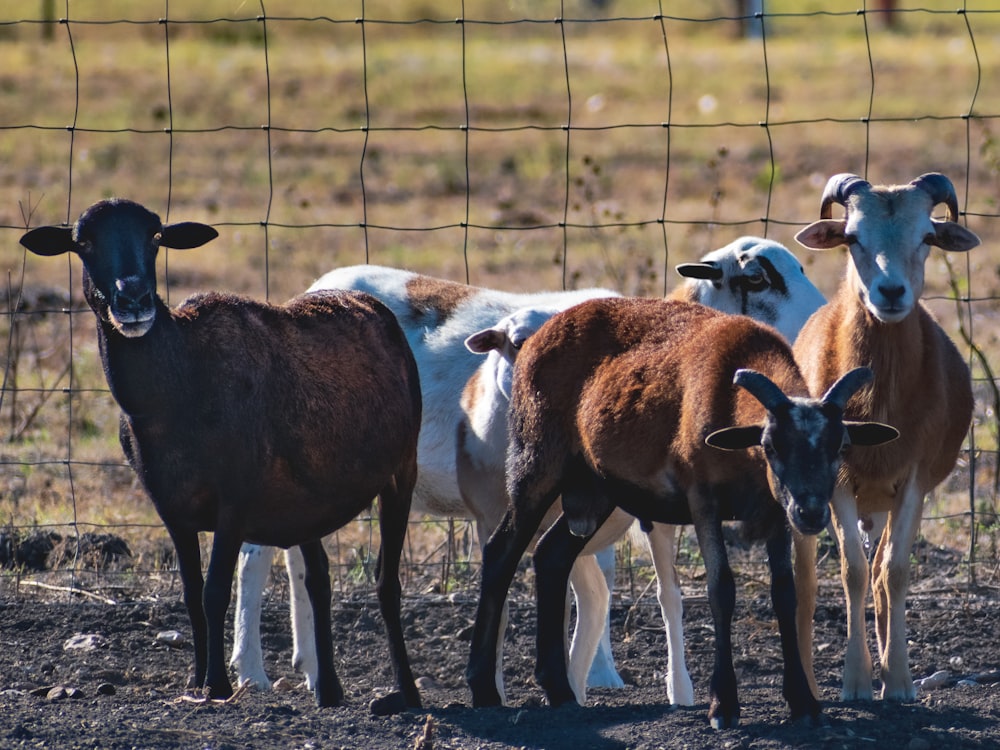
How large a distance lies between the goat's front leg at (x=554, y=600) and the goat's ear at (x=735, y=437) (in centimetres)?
108

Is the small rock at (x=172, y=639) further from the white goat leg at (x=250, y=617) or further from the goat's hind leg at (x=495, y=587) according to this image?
the goat's hind leg at (x=495, y=587)

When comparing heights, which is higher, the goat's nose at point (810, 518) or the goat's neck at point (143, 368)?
the goat's neck at point (143, 368)

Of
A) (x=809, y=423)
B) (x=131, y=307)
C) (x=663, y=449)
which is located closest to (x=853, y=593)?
(x=663, y=449)

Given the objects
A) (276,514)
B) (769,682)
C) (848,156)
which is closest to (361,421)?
(276,514)

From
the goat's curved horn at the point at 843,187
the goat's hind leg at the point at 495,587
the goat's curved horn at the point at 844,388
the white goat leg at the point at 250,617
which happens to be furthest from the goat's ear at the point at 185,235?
the goat's curved horn at the point at 843,187

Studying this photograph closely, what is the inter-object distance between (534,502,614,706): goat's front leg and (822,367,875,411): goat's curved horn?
1209 millimetres

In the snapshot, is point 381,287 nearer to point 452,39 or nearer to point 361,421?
point 361,421

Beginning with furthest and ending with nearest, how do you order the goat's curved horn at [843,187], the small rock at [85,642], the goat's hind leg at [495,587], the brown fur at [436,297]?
the brown fur at [436,297], the small rock at [85,642], the goat's curved horn at [843,187], the goat's hind leg at [495,587]

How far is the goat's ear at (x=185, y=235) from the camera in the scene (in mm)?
5598

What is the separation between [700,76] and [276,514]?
2392 centimetres

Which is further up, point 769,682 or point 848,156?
point 848,156

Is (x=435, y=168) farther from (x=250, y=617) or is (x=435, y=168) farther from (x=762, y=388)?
(x=762, y=388)

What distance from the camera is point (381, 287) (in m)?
7.67

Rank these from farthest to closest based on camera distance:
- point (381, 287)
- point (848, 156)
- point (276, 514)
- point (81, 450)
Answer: point (848, 156) < point (81, 450) < point (381, 287) < point (276, 514)
